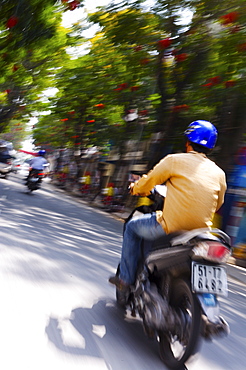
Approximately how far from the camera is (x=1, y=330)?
3.19 meters

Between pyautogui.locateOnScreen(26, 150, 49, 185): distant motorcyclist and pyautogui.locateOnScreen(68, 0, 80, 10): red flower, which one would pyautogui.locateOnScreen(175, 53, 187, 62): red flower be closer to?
pyautogui.locateOnScreen(68, 0, 80, 10): red flower

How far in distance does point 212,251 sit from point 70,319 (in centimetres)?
144

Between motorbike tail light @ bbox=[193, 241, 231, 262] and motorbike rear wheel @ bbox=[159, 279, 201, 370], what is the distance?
0.79 feet

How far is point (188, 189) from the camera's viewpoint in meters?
3.29

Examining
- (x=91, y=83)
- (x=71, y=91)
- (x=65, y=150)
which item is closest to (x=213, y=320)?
(x=91, y=83)

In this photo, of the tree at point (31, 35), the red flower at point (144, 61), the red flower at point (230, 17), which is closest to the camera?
the red flower at point (230, 17)

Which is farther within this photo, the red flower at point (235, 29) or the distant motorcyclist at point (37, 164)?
the distant motorcyclist at point (37, 164)

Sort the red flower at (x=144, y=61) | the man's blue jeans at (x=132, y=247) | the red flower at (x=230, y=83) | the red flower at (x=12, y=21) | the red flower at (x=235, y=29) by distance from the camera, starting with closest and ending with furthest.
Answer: the man's blue jeans at (x=132, y=247) → the red flower at (x=235, y=29) → the red flower at (x=230, y=83) → the red flower at (x=12, y=21) → the red flower at (x=144, y=61)

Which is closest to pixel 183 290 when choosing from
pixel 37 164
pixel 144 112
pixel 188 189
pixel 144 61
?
pixel 188 189

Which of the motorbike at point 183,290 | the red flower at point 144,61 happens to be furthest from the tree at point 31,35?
the motorbike at point 183,290

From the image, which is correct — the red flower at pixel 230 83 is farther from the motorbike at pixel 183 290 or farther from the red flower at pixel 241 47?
the motorbike at pixel 183 290

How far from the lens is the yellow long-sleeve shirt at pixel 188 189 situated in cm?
329

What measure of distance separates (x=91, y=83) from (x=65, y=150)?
14.2m

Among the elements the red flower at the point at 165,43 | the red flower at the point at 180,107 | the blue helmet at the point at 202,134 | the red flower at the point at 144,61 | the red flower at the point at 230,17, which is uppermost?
the blue helmet at the point at 202,134
